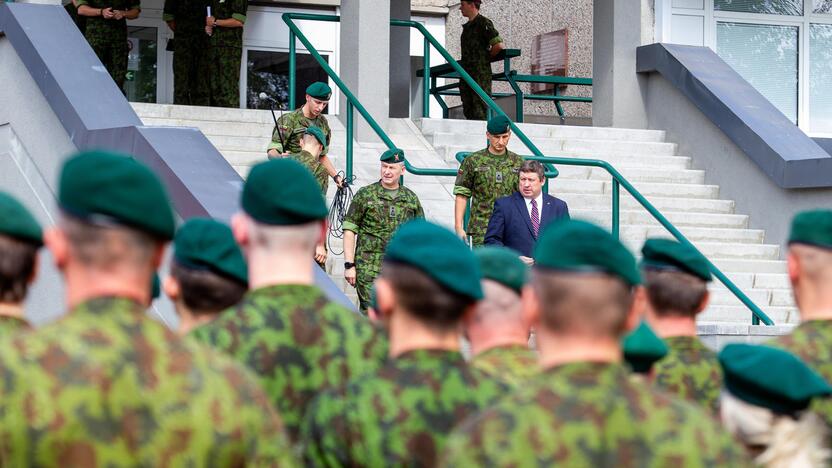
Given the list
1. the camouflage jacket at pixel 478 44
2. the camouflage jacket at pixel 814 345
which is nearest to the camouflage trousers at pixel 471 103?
the camouflage jacket at pixel 478 44

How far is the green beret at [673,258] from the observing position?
447 centimetres

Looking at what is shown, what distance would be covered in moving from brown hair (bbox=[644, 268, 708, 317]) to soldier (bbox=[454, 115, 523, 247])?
5648mm

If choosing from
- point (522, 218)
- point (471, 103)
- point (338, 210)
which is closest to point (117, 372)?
point (522, 218)

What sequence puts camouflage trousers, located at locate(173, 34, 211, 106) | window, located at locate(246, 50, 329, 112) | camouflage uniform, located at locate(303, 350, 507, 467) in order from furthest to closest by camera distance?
window, located at locate(246, 50, 329, 112), camouflage trousers, located at locate(173, 34, 211, 106), camouflage uniform, located at locate(303, 350, 507, 467)

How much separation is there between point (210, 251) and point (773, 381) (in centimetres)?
161

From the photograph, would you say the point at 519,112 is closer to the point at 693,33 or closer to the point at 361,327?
the point at 693,33

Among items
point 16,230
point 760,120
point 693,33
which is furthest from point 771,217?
point 16,230

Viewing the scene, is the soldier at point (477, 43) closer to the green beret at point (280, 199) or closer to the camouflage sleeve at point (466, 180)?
the camouflage sleeve at point (466, 180)

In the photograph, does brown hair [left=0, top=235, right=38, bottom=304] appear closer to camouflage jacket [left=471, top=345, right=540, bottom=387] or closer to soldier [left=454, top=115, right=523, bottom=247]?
camouflage jacket [left=471, top=345, right=540, bottom=387]

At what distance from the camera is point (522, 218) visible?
9.66 m

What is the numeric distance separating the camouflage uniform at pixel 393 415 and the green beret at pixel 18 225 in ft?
2.79

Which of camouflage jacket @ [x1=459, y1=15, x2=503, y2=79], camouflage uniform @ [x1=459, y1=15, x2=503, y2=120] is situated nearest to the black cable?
camouflage uniform @ [x1=459, y1=15, x2=503, y2=120]

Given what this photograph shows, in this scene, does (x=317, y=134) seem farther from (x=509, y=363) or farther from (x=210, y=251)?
(x=509, y=363)

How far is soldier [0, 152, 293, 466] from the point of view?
2.74 metres
